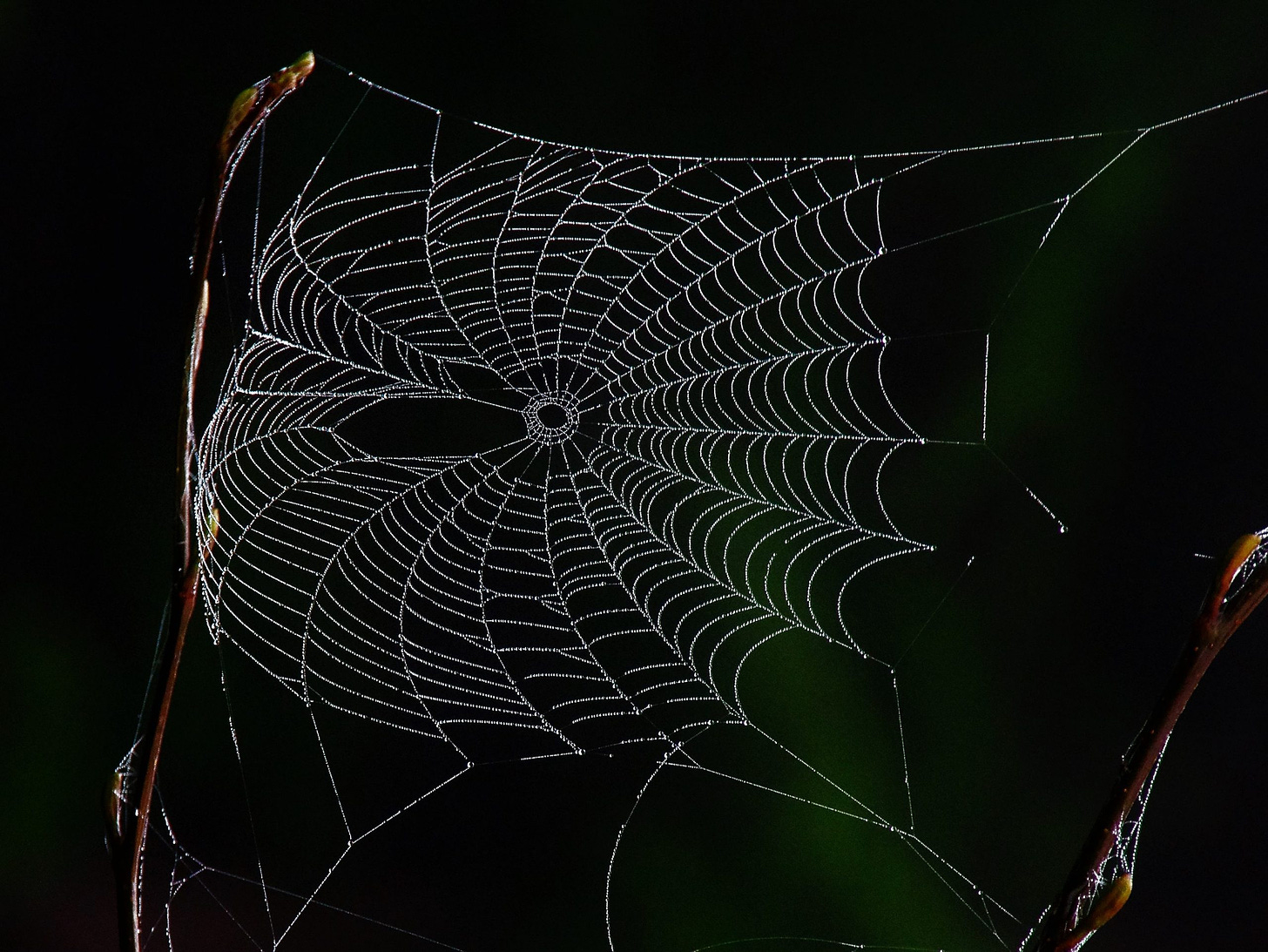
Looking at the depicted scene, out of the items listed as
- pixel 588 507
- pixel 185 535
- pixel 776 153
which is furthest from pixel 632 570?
pixel 185 535

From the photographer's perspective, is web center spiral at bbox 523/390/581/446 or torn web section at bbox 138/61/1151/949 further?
web center spiral at bbox 523/390/581/446

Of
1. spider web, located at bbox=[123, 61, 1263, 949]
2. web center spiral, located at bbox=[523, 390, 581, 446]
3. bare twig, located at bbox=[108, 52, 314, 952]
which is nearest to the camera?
bare twig, located at bbox=[108, 52, 314, 952]

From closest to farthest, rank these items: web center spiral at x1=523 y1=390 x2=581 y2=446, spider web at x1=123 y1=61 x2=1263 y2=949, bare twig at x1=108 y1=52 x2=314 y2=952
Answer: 1. bare twig at x1=108 y1=52 x2=314 y2=952
2. spider web at x1=123 y1=61 x2=1263 y2=949
3. web center spiral at x1=523 y1=390 x2=581 y2=446

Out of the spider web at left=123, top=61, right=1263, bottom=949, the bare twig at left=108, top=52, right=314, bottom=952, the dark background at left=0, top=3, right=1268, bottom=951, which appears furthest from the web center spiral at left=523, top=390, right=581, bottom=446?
the bare twig at left=108, top=52, right=314, bottom=952

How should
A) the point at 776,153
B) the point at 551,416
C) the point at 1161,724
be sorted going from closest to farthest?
the point at 1161,724 < the point at 776,153 < the point at 551,416

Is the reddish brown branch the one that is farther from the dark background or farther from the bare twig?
the dark background

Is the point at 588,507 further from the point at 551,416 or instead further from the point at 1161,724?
the point at 1161,724
